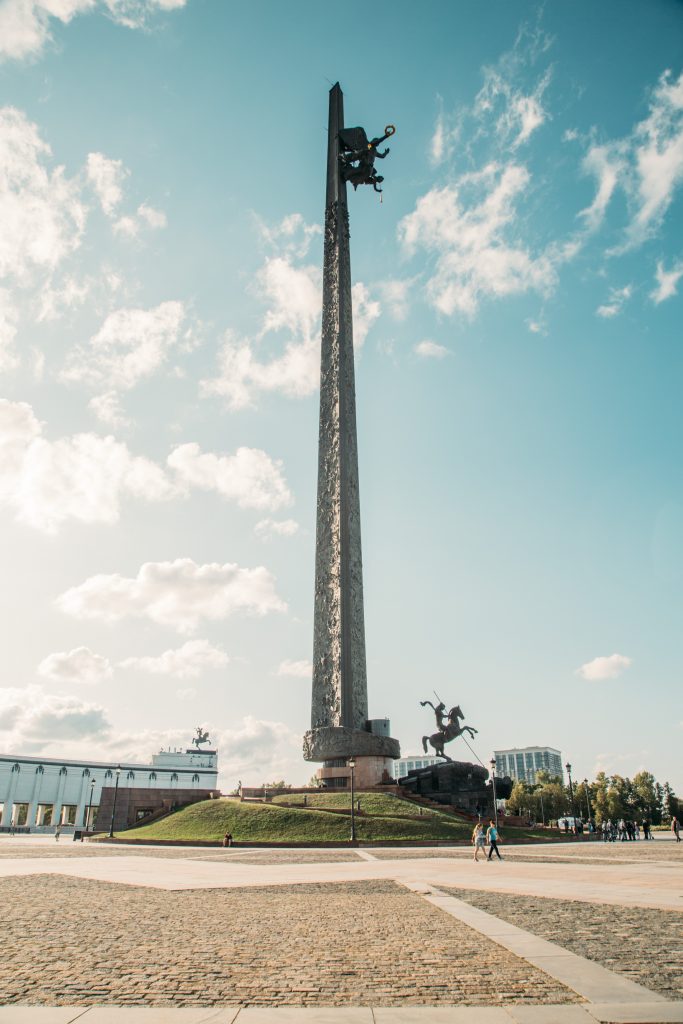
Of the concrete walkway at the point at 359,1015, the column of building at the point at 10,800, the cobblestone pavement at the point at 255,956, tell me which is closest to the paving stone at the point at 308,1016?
the concrete walkway at the point at 359,1015

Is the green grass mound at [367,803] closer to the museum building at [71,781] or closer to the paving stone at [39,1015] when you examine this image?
the paving stone at [39,1015]

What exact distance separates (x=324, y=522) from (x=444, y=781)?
19534 millimetres

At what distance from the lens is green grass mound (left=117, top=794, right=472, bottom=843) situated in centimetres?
3119

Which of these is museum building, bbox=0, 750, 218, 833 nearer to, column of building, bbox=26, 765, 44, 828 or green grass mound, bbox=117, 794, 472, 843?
column of building, bbox=26, 765, 44, 828

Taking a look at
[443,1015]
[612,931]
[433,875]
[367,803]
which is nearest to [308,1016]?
[443,1015]

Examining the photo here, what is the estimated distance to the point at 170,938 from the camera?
782cm

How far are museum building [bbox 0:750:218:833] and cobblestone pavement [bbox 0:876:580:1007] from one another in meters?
78.1

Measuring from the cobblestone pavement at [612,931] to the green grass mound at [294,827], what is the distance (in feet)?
69.2

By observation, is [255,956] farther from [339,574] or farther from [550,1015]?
[339,574]

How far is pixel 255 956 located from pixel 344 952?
3.13 ft

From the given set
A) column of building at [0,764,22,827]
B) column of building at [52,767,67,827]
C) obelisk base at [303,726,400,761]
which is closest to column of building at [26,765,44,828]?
column of building at [0,764,22,827]

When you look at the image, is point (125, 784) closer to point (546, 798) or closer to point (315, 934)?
point (546, 798)

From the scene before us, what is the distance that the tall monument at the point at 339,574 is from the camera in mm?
43062

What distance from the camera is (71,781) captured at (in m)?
99.6
